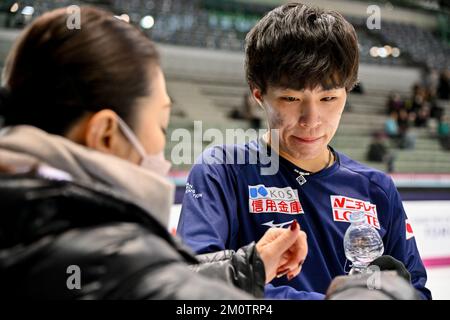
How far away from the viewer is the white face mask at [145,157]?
28.8 inches

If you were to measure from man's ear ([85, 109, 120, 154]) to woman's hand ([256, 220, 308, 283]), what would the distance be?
37 centimetres

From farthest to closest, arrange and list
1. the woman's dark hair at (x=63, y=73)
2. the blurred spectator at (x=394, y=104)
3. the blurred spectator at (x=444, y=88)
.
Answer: the blurred spectator at (x=444, y=88) → the blurred spectator at (x=394, y=104) → the woman's dark hair at (x=63, y=73)

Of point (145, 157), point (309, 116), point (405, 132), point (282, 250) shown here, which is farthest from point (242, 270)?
point (405, 132)

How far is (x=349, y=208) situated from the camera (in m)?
1.32

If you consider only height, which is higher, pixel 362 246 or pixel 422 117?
pixel 362 246

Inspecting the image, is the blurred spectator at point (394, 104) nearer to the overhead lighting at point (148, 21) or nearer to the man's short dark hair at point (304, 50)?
the overhead lighting at point (148, 21)

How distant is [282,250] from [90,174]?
0.44 m

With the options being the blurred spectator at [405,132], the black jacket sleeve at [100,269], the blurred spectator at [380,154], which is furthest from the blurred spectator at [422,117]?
the black jacket sleeve at [100,269]

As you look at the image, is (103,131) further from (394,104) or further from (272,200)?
(394,104)

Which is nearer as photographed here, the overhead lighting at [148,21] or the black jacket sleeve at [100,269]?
the black jacket sleeve at [100,269]

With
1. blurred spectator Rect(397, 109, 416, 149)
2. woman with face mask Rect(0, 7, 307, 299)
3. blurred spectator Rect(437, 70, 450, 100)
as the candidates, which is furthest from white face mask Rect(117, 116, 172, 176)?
blurred spectator Rect(437, 70, 450, 100)

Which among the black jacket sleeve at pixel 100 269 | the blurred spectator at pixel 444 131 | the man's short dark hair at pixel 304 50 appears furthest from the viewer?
the blurred spectator at pixel 444 131

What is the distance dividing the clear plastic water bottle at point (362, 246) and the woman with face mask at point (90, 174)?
0.92 ft

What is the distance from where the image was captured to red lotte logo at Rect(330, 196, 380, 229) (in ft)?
4.27
